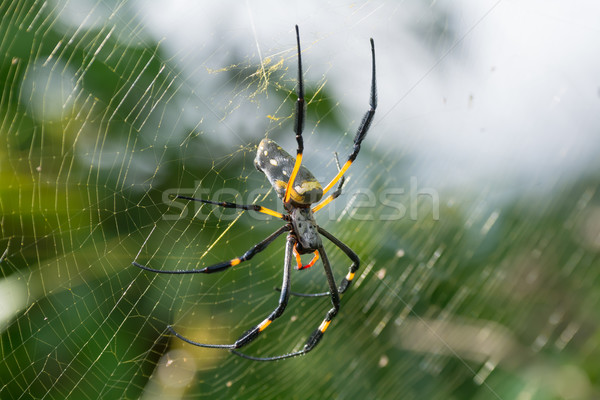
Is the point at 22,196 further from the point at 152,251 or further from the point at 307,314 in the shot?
the point at 307,314

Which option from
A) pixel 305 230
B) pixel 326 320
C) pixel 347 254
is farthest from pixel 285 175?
pixel 326 320

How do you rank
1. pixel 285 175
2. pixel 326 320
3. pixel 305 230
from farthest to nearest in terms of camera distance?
pixel 326 320
pixel 305 230
pixel 285 175

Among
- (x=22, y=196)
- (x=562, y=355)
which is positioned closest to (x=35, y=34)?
(x=22, y=196)

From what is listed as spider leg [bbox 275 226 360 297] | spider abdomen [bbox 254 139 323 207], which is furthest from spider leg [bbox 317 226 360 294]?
spider abdomen [bbox 254 139 323 207]

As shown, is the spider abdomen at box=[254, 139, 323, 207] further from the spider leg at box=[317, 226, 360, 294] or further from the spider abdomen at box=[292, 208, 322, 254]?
the spider leg at box=[317, 226, 360, 294]

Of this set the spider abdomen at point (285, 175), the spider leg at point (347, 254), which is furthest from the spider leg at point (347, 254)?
the spider abdomen at point (285, 175)

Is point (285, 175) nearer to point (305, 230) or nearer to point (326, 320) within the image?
point (305, 230)

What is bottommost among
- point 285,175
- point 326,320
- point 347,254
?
point 326,320

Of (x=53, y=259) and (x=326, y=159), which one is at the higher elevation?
(x=326, y=159)

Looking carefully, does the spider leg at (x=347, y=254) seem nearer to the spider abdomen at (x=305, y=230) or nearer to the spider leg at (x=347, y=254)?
the spider leg at (x=347, y=254)
